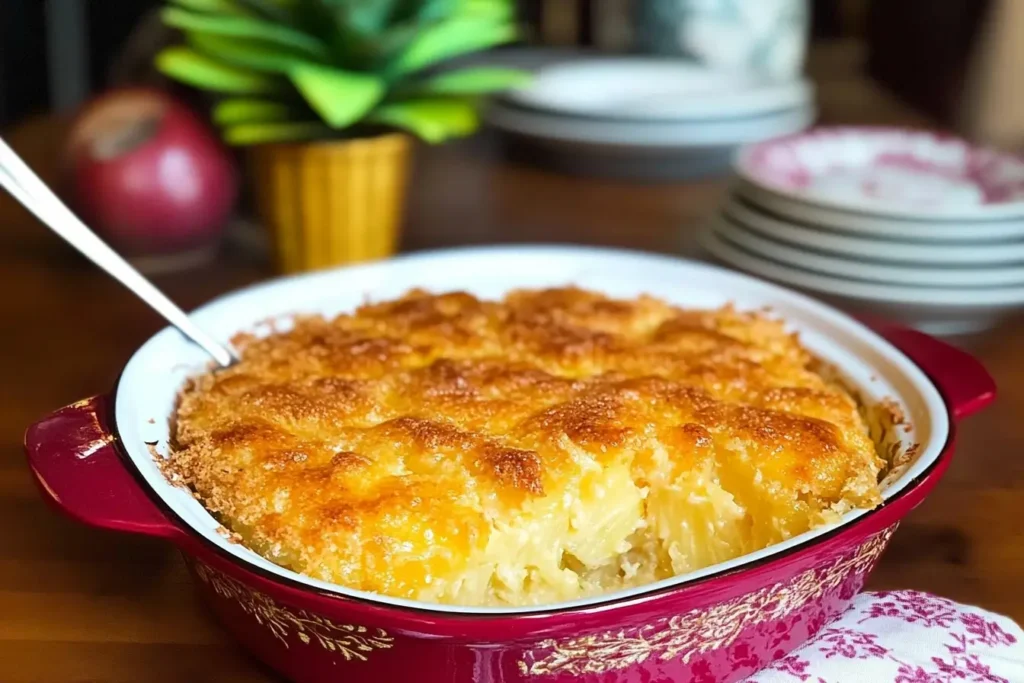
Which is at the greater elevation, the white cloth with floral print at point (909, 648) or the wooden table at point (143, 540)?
the white cloth with floral print at point (909, 648)

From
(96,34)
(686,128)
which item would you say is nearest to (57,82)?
(96,34)

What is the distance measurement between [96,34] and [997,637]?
3.30m

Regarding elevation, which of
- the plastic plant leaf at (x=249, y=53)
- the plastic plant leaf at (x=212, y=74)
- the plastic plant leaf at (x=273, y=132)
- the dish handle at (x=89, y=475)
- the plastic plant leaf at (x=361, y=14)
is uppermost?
the plastic plant leaf at (x=361, y=14)

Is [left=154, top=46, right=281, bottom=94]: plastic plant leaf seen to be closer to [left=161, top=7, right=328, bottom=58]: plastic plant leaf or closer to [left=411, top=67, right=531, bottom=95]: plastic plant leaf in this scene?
[left=161, top=7, right=328, bottom=58]: plastic plant leaf

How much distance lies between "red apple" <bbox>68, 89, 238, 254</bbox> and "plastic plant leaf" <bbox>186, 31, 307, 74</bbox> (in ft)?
0.56

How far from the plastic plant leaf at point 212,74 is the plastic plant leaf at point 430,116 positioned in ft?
0.47

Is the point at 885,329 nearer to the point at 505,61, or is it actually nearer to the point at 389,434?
the point at 389,434

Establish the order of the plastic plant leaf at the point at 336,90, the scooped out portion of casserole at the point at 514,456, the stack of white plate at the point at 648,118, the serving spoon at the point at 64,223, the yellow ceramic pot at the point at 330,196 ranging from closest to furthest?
1. the scooped out portion of casserole at the point at 514,456
2. the serving spoon at the point at 64,223
3. the plastic plant leaf at the point at 336,90
4. the yellow ceramic pot at the point at 330,196
5. the stack of white plate at the point at 648,118

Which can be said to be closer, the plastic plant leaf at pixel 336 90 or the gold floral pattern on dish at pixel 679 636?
the gold floral pattern on dish at pixel 679 636

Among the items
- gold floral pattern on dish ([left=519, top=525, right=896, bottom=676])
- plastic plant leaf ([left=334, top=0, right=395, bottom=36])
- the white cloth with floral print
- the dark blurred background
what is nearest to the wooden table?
the white cloth with floral print

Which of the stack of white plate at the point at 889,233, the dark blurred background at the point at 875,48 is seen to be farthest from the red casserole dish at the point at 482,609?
the dark blurred background at the point at 875,48

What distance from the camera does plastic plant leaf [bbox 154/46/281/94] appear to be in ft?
3.83

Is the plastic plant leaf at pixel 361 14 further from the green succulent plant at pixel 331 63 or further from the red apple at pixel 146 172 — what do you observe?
the red apple at pixel 146 172

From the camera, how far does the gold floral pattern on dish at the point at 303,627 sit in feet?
1.90
